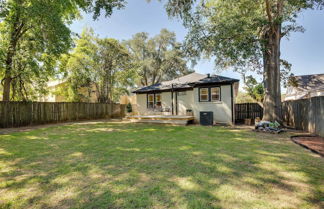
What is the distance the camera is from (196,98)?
11258mm

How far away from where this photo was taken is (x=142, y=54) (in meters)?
25.2

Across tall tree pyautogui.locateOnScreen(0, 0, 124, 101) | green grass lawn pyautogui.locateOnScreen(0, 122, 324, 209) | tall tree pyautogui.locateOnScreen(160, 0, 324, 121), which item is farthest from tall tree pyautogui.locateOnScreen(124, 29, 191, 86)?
green grass lawn pyautogui.locateOnScreen(0, 122, 324, 209)

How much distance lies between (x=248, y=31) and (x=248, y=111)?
6.94m

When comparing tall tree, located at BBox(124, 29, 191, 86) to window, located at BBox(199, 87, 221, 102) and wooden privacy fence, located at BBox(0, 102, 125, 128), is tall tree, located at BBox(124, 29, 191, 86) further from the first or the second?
window, located at BBox(199, 87, 221, 102)

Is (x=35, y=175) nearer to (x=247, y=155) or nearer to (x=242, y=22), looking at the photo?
(x=247, y=155)

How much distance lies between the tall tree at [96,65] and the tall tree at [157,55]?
738 cm

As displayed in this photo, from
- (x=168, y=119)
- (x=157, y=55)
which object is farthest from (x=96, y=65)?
(x=157, y=55)

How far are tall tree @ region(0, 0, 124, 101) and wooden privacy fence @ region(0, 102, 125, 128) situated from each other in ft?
3.94

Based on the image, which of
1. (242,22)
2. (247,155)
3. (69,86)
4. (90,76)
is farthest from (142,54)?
Result: (247,155)

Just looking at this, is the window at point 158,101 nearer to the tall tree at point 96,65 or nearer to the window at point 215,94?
the window at point 215,94

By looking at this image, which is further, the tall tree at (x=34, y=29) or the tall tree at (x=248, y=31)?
the tall tree at (x=248, y=31)

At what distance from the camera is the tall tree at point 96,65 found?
14.5 m

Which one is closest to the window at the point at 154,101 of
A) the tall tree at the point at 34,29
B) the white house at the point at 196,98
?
the white house at the point at 196,98

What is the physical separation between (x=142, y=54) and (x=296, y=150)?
24187 mm
